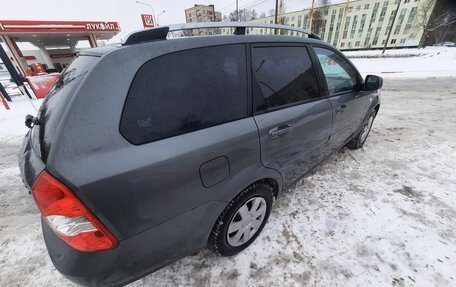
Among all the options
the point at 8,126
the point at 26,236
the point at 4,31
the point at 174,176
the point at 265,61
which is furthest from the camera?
the point at 4,31

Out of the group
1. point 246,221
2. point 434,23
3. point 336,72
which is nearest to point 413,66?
point 336,72

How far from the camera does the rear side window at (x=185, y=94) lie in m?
1.11

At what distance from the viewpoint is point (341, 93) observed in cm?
249

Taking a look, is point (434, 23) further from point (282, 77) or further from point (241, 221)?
point (241, 221)

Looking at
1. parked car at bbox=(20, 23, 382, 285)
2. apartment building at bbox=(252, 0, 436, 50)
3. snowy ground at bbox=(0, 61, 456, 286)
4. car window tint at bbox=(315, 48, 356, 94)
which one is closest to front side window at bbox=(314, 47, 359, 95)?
car window tint at bbox=(315, 48, 356, 94)

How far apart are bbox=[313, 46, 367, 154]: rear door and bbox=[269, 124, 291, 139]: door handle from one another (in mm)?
888

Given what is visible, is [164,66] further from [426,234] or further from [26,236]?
[426,234]

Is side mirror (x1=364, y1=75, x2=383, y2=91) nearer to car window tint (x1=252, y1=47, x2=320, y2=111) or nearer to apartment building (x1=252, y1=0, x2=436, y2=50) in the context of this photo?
car window tint (x1=252, y1=47, x2=320, y2=111)

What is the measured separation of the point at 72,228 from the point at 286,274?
5.32 ft

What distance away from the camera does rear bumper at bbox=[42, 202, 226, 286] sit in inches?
43.7

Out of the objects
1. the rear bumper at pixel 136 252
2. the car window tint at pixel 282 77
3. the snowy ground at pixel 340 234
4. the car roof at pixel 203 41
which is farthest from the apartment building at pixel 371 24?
the rear bumper at pixel 136 252

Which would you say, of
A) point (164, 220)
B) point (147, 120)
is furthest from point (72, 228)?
point (147, 120)

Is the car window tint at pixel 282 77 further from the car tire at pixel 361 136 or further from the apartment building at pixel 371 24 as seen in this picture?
the apartment building at pixel 371 24

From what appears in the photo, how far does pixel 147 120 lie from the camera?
1.13 metres
